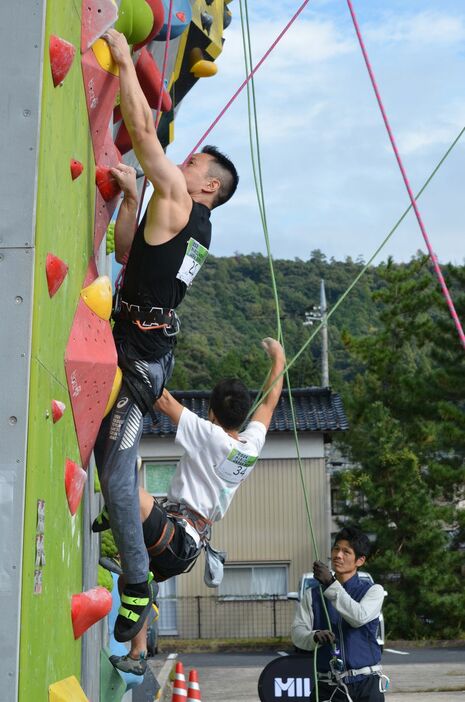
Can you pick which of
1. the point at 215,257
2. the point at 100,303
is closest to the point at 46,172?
the point at 100,303

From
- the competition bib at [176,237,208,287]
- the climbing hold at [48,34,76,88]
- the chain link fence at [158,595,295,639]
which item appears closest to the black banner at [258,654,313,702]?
the competition bib at [176,237,208,287]

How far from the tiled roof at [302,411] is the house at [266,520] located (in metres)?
0.04

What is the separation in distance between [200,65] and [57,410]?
5.13 meters

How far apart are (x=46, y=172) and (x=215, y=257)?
8654cm

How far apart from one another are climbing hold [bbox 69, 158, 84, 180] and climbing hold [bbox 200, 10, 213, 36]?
4.30 metres

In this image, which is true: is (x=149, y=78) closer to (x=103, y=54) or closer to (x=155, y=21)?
(x=155, y=21)

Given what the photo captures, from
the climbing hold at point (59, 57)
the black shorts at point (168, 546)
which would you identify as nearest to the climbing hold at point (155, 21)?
the climbing hold at point (59, 57)

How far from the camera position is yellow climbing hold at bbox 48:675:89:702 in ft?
12.5

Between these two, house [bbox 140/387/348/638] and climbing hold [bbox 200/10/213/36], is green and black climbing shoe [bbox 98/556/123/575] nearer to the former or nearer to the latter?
climbing hold [bbox 200/10/213/36]

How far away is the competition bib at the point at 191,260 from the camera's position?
4.58 meters

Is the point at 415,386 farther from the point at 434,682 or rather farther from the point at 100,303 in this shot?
the point at 100,303

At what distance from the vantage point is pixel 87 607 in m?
4.46

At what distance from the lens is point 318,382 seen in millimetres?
53250

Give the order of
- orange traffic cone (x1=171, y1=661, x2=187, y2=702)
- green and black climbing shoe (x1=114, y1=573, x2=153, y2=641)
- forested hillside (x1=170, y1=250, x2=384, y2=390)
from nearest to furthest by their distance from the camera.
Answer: green and black climbing shoe (x1=114, y1=573, x2=153, y2=641)
orange traffic cone (x1=171, y1=661, x2=187, y2=702)
forested hillside (x1=170, y1=250, x2=384, y2=390)
